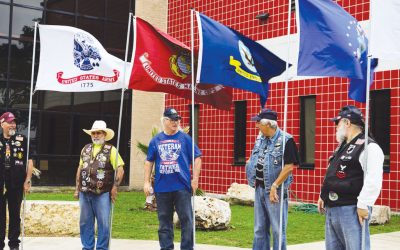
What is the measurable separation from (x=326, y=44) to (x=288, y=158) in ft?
4.75

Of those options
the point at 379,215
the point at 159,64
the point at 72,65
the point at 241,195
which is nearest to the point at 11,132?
the point at 72,65

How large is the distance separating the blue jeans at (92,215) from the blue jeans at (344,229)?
3.35 m

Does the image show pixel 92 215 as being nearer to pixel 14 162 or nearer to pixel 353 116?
pixel 14 162

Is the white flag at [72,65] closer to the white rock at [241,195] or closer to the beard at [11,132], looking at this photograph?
the beard at [11,132]

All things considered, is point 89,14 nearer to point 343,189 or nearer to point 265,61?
point 265,61

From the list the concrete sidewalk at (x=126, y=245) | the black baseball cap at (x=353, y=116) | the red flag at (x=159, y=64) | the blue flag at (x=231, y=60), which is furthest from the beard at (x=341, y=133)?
the concrete sidewalk at (x=126, y=245)

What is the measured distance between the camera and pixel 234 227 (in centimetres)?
1243

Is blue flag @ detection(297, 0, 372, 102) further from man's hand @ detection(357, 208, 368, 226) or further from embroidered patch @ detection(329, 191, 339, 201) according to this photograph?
man's hand @ detection(357, 208, 368, 226)

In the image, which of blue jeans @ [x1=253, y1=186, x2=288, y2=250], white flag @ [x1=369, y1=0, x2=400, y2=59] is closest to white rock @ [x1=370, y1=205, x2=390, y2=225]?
blue jeans @ [x1=253, y1=186, x2=288, y2=250]

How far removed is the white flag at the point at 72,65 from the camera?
8.88m

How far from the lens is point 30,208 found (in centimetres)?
1096

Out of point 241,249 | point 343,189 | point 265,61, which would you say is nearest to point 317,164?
point 241,249

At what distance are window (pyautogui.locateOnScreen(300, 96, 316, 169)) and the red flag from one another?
9674 mm

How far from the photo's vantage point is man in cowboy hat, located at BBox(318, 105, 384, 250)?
5.75m
